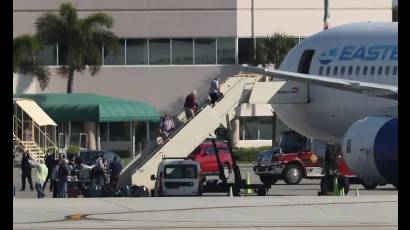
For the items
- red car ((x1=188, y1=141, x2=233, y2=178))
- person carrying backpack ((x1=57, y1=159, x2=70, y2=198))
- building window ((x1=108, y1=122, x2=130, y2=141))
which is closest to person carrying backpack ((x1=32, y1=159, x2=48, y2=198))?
person carrying backpack ((x1=57, y1=159, x2=70, y2=198))

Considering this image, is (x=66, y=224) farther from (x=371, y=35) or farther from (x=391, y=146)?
(x=371, y=35)

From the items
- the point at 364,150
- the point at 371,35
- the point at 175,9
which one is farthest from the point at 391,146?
the point at 175,9

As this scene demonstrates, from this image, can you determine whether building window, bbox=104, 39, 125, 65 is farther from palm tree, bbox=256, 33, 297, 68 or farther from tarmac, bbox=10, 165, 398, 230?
tarmac, bbox=10, 165, 398, 230

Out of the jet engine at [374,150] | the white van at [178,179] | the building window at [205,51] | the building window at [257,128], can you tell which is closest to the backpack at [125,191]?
the white van at [178,179]

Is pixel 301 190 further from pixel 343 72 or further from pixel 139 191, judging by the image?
pixel 139 191

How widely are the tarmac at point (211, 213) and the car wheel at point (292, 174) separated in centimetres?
1719

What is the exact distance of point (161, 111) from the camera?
253 ft

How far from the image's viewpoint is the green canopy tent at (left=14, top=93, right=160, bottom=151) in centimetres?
7238

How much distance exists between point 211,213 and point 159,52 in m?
53.3

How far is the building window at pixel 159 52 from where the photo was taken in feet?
251

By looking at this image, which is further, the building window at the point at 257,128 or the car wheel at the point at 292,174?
the building window at the point at 257,128

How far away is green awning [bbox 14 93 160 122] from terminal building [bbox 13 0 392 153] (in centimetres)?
309

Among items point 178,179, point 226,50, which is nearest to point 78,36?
point 226,50

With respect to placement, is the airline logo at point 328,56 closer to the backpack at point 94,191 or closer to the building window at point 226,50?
the backpack at point 94,191
